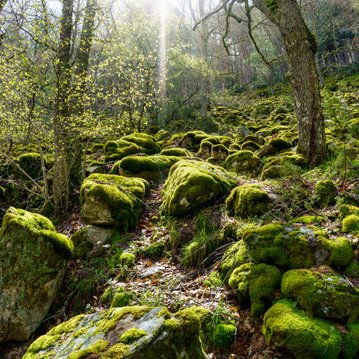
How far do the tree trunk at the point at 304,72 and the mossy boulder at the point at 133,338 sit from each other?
5199 mm

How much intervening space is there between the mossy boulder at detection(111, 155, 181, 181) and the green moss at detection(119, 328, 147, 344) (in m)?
6.27

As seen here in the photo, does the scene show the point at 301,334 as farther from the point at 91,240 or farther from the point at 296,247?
the point at 91,240

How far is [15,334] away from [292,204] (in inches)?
175

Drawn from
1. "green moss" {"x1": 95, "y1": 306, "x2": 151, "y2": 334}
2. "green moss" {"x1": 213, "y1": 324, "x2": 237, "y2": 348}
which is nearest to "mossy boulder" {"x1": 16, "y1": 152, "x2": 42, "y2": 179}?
"green moss" {"x1": 95, "y1": 306, "x2": 151, "y2": 334}

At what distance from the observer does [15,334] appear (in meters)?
4.50

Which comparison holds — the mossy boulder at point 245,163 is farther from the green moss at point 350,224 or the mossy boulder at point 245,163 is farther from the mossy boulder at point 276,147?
the green moss at point 350,224

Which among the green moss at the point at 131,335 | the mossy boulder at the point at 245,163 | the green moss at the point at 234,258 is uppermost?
the mossy boulder at the point at 245,163

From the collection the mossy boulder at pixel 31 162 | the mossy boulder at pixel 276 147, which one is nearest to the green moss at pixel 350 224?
the mossy boulder at pixel 276 147

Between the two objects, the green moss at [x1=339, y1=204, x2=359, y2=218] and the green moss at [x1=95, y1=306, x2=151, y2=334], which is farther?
the green moss at [x1=339, y1=204, x2=359, y2=218]

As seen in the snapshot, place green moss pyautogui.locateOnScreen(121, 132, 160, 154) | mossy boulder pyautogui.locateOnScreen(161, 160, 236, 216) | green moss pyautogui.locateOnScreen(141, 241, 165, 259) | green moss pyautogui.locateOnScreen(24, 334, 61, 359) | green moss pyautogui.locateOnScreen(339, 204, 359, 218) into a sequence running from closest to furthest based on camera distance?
green moss pyautogui.locateOnScreen(24, 334, 61, 359), green moss pyautogui.locateOnScreen(339, 204, 359, 218), green moss pyautogui.locateOnScreen(141, 241, 165, 259), mossy boulder pyautogui.locateOnScreen(161, 160, 236, 216), green moss pyautogui.locateOnScreen(121, 132, 160, 154)

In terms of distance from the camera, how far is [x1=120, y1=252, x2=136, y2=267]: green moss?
525 centimetres

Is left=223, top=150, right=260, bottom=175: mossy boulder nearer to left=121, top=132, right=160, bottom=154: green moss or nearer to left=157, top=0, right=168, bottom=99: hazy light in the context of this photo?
left=121, top=132, right=160, bottom=154: green moss

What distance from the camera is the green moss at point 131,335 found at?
242cm

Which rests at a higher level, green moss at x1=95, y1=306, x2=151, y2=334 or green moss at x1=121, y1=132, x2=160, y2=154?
green moss at x1=121, y1=132, x2=160, y2=154
